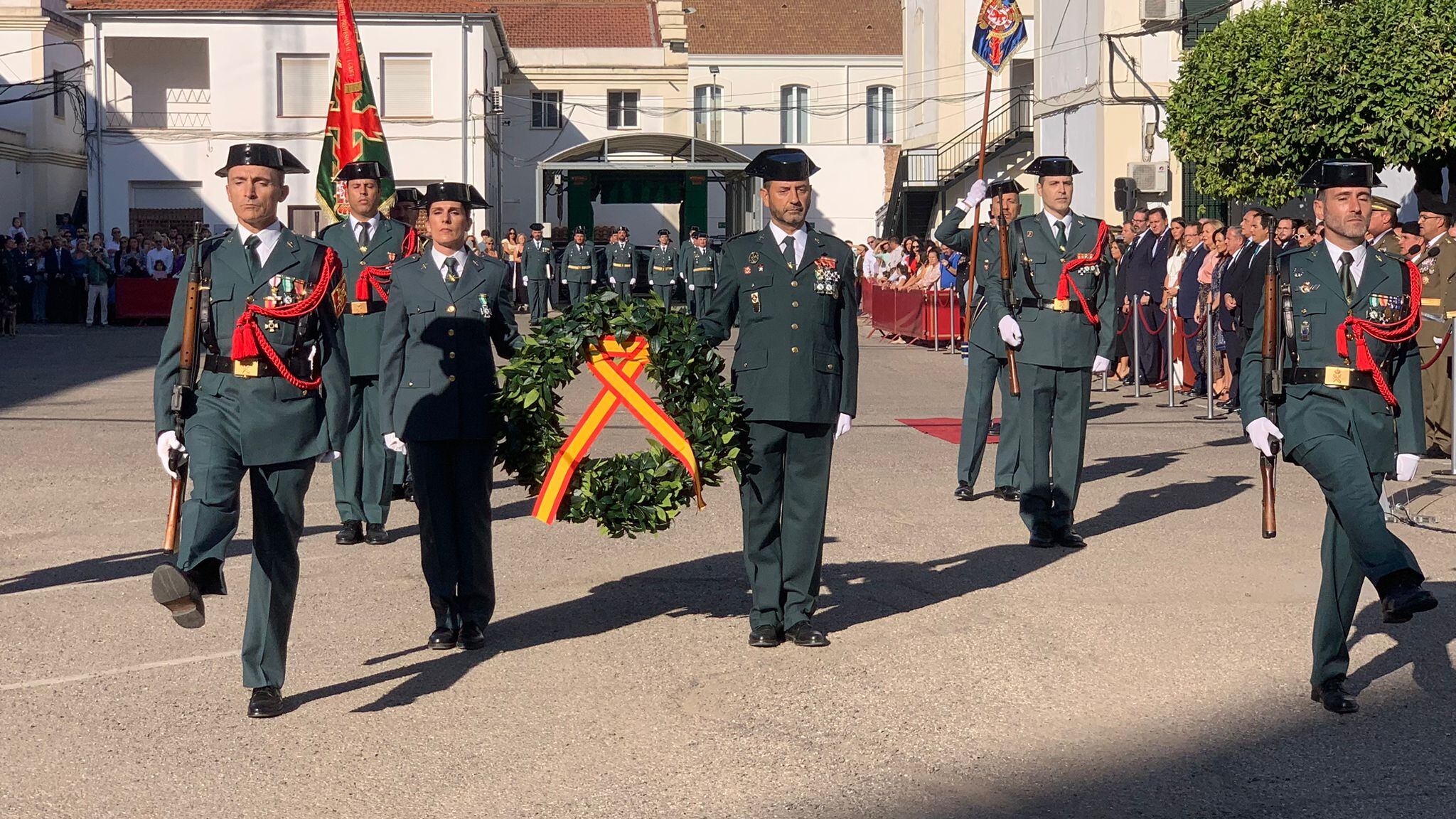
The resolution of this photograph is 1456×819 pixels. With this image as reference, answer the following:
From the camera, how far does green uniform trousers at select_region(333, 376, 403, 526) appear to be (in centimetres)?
996

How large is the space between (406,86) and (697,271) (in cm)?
1535

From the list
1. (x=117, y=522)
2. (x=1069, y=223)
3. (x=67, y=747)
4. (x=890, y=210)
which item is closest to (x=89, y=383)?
(x=117, y=522)

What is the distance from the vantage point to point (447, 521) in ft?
24.5

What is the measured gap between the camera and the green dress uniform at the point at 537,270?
34906mm

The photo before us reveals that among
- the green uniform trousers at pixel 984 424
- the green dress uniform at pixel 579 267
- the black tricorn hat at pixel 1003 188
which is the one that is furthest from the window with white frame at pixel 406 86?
the black tricorn hat at pixel 1003 188

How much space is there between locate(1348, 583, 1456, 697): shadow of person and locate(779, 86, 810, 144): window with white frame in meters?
54.9

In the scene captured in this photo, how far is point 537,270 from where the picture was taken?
3494 cm

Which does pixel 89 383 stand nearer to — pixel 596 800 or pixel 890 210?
pixel 596 800

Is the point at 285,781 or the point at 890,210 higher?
the point at 890,210

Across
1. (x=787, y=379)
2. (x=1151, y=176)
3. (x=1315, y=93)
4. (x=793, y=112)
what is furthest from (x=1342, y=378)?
(x=793, y=112)

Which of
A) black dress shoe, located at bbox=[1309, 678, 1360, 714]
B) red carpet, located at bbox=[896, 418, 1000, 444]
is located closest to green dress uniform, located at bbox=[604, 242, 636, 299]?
red carpet, located at bbox=[896, 418, 1000, 444]

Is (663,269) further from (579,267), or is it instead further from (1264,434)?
(1264,434)

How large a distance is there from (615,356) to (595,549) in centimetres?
249

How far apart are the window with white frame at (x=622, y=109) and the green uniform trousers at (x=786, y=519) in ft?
178
